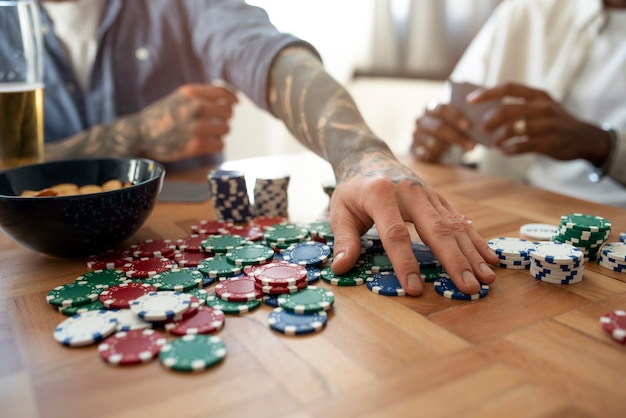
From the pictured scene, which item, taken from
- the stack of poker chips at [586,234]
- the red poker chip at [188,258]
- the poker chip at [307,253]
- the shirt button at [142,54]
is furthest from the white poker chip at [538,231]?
the shirt button at [142,54]

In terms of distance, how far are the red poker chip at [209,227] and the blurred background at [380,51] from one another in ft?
6.57

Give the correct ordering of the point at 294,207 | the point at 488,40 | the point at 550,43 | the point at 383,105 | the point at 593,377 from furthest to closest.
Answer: the point at 383,105 < the point at 488,40 < the point at 550,43 < the point at 294,207 < the point at 593,377

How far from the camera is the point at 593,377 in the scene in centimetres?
63

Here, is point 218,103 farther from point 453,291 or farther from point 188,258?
point 453,291

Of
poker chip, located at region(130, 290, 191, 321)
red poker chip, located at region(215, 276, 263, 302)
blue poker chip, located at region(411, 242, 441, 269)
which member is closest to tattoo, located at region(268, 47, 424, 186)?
blue poker chip, located at region(411, 242, 441, 269)

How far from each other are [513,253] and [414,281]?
8.2 inches

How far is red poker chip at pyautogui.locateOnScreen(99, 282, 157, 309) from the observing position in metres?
0.80

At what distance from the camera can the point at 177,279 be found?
0.88 metres

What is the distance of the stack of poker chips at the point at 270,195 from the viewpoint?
124 cm

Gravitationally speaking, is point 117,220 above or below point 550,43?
below

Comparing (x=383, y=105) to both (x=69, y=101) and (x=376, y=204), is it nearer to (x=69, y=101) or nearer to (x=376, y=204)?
(x=69, y=101)

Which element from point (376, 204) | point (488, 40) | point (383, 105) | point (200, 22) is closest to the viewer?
point (376, 204)

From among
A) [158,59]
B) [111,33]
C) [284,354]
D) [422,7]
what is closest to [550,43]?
[422,7]

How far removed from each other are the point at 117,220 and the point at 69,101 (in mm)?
1184
